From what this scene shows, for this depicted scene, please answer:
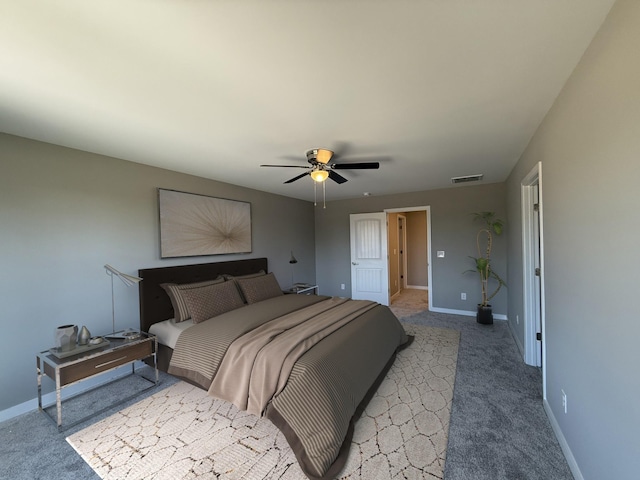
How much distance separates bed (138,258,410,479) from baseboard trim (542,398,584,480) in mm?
1338

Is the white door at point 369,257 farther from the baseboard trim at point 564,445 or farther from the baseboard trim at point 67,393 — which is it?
the baseboard trim at point 67,393

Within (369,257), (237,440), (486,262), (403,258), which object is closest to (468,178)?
(486,262)

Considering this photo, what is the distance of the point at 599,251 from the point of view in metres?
1.31

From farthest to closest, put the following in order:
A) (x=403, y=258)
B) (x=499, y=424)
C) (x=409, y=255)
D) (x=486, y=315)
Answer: (x=409, y=255), (x=403, y=258), (x=486, y=315), (x=499, y=424)

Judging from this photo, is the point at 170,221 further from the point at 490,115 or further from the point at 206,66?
the point at 490,115

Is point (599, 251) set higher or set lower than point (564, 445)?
higher

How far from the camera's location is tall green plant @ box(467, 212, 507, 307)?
4.52 meters

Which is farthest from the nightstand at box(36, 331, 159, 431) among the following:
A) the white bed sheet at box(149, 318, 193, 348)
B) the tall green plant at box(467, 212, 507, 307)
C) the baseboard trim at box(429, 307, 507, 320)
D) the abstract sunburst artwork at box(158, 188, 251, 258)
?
the tall green plant at box(467, 212, 507, 307)

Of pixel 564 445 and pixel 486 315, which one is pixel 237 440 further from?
pixel 486 315

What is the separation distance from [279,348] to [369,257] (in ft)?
13.3

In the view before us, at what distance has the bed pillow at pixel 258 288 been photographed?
3.69 meters

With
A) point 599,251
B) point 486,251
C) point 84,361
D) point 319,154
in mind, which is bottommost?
point 84,361

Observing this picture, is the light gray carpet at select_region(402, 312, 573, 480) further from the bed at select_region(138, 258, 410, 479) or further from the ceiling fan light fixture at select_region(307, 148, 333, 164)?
the ceiling fan light fixture at select_region(307, 148, 333, 164)

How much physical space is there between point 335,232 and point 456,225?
2.56 metres
